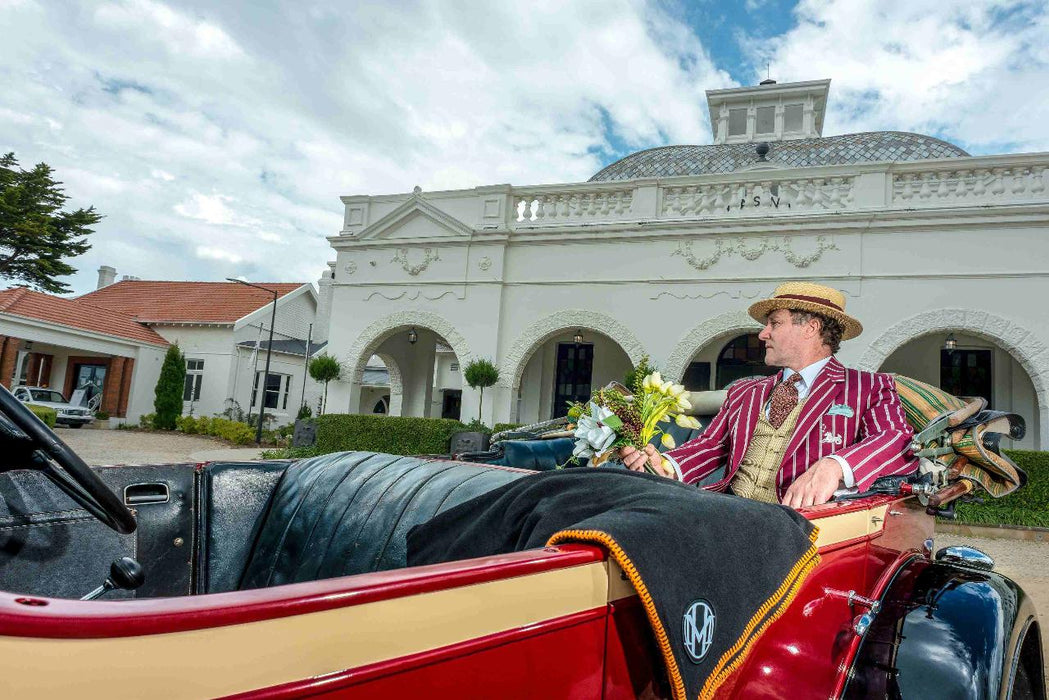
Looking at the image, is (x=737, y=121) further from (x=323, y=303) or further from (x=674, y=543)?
(x=674, y=543)

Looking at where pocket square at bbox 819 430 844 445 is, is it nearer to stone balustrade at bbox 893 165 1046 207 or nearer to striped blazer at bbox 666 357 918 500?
striped blazer at bbox 666 357 918 500

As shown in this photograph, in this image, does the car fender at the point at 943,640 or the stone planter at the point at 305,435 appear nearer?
the car fender at the point at 943,640

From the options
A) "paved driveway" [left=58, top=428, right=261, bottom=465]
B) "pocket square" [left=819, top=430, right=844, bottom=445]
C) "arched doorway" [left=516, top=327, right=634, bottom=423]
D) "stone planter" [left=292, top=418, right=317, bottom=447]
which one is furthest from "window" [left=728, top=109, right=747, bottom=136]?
"pocket square" [left=819, top=430, right=844, bottom=445]

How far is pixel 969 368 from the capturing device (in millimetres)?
12508

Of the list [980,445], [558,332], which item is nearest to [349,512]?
[980,445]

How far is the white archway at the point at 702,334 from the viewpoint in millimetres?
11492

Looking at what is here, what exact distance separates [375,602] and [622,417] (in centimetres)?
169

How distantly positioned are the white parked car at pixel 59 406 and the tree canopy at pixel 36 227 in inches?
347

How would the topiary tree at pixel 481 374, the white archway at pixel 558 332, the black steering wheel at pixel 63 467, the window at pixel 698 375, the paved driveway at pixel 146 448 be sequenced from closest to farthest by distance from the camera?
the black steering wheel at pixel 63 467 < the white archway at pixel 558 332 < the topiary tree at pixel 481 374 < the paved driveway at pixel 146 448 < the window at pixel 698 375

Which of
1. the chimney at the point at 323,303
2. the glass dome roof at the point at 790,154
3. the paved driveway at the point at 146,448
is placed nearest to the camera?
the paved driveway at the point at 146,448

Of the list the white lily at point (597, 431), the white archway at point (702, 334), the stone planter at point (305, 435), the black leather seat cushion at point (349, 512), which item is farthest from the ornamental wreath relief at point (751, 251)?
the black leather seat cushion at point (349, 512)

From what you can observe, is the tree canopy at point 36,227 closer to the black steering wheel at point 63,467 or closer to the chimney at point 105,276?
the chimney at point 105,276

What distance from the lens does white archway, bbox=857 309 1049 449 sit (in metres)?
9.80

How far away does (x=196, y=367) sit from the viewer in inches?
917
